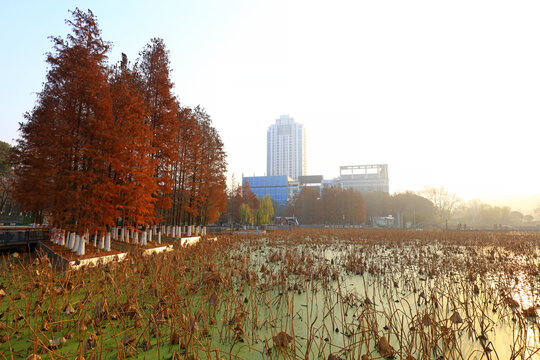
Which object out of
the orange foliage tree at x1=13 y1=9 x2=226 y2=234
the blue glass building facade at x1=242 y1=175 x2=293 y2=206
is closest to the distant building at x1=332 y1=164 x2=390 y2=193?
the blue glass building facade at x1=242 y1=175 x2=293 y2=206

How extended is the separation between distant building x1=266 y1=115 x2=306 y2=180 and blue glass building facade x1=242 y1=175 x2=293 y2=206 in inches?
1834

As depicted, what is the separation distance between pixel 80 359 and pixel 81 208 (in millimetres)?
9152

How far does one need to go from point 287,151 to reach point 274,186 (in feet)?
181

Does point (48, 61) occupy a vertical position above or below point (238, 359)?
above

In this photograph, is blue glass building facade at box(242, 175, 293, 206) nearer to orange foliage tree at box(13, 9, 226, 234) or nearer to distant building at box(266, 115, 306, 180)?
distant building at box(266, 115, 306, 180)

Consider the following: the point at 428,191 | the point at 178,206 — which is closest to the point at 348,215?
the point at 428,191

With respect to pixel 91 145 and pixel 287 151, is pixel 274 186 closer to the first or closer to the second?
pixel 287 151

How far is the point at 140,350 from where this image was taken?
357 centimetres

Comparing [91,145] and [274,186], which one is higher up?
[274,186]

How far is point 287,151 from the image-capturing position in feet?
573

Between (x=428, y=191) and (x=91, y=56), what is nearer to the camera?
(x=91, y=56)

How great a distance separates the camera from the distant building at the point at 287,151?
173 m

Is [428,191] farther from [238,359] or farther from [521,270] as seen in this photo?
[238,359]

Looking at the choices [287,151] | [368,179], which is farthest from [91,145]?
[287,151]
